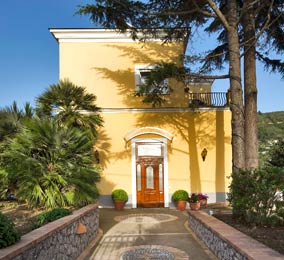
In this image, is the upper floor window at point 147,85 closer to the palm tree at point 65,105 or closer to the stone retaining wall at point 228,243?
the palm tree at point 65,105

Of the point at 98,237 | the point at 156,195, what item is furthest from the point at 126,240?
the point at 156,195

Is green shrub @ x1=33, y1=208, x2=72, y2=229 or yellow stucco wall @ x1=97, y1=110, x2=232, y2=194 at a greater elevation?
yellow stucco wall @ x1=97, y1=110, x2=232, y2=194

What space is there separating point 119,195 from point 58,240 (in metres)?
8.96

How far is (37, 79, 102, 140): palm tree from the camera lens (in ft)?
38.0

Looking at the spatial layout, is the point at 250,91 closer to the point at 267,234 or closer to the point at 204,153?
the point at 204,153

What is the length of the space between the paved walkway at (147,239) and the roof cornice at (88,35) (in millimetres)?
8313

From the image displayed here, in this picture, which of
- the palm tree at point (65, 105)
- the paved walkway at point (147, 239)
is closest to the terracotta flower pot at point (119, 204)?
the paved walkway at point (147, 239)

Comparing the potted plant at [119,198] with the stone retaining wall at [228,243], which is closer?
the stone retaining wall at [228,243]

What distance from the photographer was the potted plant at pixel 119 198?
46.4 ft

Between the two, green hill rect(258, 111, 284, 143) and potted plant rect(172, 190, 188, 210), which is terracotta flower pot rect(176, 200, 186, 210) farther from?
green hill rect(258, 111, 284, 143)

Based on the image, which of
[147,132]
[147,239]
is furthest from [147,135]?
[147,239]

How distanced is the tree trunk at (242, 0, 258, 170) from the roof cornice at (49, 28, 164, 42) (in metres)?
5.43

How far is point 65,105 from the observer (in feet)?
38.8

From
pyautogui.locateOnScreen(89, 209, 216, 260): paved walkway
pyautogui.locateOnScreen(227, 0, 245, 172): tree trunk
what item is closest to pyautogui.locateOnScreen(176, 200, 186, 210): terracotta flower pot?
pyautogui.locateOnScreen(89, 209, 216, 260): paved walkway
